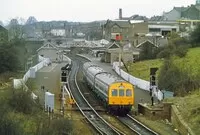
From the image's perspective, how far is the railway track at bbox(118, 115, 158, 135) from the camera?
81.3ft

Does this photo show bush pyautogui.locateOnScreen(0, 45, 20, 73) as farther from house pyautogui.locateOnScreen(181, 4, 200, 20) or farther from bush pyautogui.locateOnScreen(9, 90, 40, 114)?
house pyautogui.locateOnScreen(181, 4, 200, 20)

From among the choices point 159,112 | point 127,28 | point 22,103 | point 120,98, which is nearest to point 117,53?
point 127,28

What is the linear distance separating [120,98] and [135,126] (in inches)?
150

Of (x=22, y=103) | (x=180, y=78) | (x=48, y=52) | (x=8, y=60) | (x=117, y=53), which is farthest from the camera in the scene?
(x=48, y=52)

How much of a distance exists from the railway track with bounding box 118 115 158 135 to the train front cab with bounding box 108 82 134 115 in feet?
1.82

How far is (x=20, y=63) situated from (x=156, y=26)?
53.5 m

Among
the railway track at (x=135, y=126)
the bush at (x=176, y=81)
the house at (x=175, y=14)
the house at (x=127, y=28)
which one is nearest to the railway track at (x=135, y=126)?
the railway track at (x=135, y=126)

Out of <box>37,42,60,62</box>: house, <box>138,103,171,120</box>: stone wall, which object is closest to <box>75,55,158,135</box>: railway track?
<box>138,103,171,120</box>: stone wall

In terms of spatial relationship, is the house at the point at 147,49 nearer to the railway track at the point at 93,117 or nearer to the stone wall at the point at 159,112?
the railway track at the point at 93,117

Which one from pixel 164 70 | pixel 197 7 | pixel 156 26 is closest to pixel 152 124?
pixel 164 70

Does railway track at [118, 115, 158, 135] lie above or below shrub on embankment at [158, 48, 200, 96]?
below

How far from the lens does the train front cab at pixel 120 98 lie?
99.0ft

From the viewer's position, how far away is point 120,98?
30.3 m

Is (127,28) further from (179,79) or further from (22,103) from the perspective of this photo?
(22,103)
